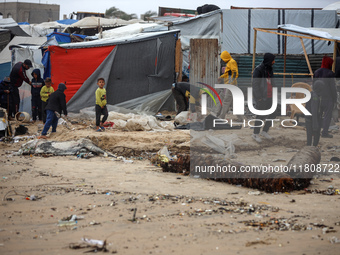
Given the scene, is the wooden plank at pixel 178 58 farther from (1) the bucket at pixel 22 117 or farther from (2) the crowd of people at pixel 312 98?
(2) the crowd of people at pixel 312 98

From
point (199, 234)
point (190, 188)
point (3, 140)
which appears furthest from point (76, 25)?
point (199, 234)

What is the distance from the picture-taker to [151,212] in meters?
4.45

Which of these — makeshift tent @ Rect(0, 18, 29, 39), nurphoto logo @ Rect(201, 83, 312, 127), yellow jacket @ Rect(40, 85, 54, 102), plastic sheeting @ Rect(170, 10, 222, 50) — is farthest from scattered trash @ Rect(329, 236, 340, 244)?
makeshift tent @ Rect(0, 18, 29, 39)

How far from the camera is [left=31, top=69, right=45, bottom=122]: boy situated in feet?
38.8

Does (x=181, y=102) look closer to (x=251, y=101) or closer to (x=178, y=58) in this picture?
(x=251, y=101)

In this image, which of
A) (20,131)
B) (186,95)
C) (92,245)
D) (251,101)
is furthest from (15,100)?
(92,245)

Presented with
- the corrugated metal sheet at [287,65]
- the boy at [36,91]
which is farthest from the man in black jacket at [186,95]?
the corrugated metal sheet at [287,65]

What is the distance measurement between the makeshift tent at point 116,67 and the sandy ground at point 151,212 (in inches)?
234

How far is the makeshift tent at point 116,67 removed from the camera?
13.0m

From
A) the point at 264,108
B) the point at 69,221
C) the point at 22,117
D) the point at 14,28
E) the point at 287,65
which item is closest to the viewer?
the point at 69,221

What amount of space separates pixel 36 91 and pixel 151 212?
332 inches

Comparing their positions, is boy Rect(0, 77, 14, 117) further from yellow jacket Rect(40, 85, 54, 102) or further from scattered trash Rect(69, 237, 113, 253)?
scattered trash Rect(69, 237, 113, 253)

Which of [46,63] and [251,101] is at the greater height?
[46,63]

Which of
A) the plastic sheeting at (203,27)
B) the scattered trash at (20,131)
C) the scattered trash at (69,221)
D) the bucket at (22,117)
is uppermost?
the plastic sheeting at (203,27)
